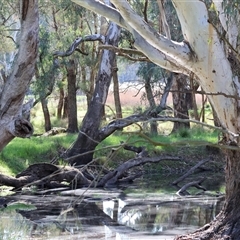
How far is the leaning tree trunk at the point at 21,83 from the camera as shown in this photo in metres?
5.93

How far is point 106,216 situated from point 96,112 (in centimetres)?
506

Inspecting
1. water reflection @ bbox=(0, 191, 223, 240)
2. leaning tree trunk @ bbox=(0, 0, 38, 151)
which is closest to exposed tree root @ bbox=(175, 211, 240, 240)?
water reflection @ bbox=(0, 191, 223, 240)

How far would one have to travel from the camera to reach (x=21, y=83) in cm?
615

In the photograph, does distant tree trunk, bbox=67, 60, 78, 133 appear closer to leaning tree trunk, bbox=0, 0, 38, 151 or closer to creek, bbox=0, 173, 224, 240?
creek, bbox=0, 173, 224, 240

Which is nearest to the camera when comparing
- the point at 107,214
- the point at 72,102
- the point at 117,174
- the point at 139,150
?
the point at 107,214

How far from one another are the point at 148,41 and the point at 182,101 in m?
14.6

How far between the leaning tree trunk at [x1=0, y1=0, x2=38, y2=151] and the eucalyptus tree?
0.89 m

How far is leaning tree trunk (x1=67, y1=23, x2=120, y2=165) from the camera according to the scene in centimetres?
1467

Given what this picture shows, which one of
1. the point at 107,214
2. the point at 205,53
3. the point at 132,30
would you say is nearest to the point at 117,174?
the point at 107,214

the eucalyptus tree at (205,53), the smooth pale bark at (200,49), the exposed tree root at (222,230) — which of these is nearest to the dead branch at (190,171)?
the exposed tree root at (222,230)

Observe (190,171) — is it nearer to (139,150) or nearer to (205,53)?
(139,150)

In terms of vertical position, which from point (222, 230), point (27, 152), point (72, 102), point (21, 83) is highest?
point (72, 102)

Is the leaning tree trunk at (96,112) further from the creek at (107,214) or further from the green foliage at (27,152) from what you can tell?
the creek at (107,214)

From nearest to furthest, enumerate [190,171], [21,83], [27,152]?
1. [21,83]
2. [190,171]
3. [27,152]
